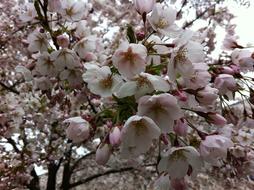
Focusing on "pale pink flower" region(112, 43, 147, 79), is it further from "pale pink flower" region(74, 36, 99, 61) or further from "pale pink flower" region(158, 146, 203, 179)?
"pale pink flower" region(74, 36, 99, 61)

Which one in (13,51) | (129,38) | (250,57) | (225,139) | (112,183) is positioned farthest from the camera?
(112,183)

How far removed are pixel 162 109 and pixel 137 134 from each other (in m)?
0.16

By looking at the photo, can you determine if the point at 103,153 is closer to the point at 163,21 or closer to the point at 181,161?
the point at 181,161

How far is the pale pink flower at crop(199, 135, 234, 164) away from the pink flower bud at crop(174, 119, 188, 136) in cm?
10

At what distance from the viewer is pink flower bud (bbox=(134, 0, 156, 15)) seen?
198 centimetres

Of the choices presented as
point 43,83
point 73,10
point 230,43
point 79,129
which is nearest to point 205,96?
point 79,129

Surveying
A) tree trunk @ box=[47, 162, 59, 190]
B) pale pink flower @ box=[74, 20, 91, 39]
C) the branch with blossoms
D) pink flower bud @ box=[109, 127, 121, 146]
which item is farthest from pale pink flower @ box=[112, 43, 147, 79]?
tree trunk @ box=[47, 162, 59, 190]

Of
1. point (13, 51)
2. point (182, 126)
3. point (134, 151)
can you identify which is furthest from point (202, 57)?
point (13, 51)

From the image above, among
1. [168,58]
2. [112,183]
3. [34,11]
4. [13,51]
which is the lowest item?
[112,183]

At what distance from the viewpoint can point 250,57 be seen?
2273mm

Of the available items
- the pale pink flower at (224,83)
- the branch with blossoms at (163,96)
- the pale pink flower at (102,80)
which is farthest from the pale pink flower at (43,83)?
the pale pink flower at (224,83)

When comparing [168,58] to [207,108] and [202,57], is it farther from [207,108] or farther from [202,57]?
[207,108]

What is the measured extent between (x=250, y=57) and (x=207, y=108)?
1.54 ft

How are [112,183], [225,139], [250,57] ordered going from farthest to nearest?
[112,183] → [250,57] → [225,139]
